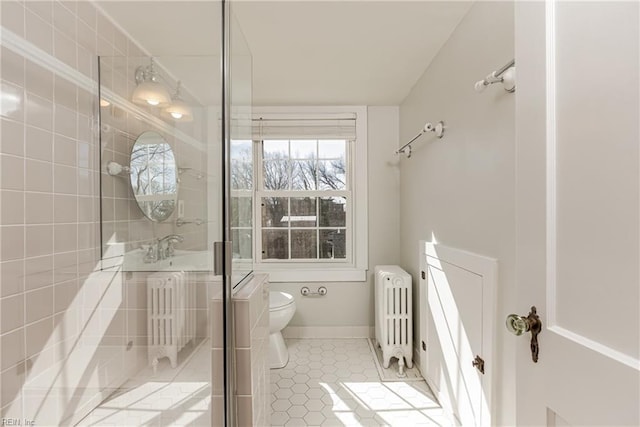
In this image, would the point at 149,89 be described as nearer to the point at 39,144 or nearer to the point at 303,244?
the point at 39,144

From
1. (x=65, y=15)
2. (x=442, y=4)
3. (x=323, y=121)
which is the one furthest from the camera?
(x=323, y=121)

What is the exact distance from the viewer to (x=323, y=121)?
274 centimetres

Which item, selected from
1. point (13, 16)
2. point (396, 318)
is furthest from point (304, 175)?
point (13, 16)

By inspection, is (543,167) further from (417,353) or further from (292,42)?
(417,353)

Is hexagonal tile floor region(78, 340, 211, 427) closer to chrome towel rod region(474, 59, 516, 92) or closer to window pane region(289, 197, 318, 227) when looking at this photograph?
chrome towel rod region(474, 59, 516, 92)

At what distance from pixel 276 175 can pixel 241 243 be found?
5.05 ft

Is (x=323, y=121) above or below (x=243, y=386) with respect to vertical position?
above

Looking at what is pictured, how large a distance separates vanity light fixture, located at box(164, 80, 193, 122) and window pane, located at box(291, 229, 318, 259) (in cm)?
176

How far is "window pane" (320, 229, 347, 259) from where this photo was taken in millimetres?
2904

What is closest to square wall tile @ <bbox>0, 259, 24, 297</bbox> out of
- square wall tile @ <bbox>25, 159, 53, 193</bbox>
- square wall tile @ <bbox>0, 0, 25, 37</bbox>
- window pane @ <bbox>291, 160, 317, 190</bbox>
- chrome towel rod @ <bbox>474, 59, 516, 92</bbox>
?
square wall tile @ <bbox>25, 159, 53, 193</bbox>

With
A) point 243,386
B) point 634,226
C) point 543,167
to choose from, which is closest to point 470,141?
point 543,167

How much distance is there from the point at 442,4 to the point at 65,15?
148 cm

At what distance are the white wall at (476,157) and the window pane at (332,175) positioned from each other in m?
0.88

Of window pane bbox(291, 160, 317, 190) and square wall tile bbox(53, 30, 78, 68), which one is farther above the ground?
square wall tile bbox(53, 30, 78, 68)
